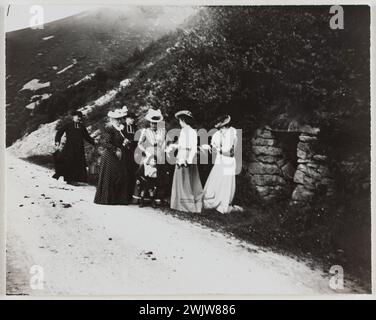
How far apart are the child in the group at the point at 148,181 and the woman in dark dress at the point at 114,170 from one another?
6.8 inches

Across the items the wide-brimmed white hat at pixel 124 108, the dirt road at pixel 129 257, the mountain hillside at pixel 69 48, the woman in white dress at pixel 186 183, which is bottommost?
the dirt road at pixel 129 257

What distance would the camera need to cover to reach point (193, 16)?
5.37 m

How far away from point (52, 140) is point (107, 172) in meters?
0.92

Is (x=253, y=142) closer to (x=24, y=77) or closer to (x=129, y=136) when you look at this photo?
(x=129, y=136)

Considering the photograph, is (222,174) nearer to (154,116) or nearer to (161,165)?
(161,165)

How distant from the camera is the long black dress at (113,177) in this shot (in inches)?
210

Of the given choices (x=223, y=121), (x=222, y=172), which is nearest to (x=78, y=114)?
(x=223, y=121)

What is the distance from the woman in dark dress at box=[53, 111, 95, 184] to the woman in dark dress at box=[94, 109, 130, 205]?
0.30m

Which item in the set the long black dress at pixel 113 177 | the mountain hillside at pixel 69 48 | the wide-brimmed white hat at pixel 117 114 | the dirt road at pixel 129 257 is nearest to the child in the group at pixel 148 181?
the long black dress at pixel 113 177

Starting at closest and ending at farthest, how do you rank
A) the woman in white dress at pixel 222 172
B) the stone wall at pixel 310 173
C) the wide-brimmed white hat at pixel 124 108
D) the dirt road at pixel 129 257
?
the dirt road at pixel 129 257
the stone wall at pixel 310 173
the woman in white dress at pixel 222 172
the wide-brimmed white hat at pixel 124 108

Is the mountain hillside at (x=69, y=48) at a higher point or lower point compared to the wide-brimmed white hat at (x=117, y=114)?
higher

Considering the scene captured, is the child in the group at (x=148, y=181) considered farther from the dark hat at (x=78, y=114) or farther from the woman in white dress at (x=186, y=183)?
the dark hat at (x=78, y=114)

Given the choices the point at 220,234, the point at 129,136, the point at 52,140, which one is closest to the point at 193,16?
the point at 129,136
